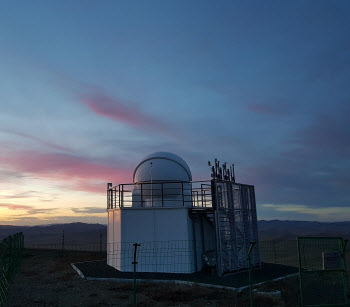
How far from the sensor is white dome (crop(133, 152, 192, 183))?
2058 centimetres

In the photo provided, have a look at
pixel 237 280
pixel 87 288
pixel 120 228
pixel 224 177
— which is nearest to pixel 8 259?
pixel 87 288

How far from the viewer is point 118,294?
13.1 metres

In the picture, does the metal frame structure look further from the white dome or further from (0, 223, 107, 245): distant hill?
(0, 223, 107, 245): distant hill

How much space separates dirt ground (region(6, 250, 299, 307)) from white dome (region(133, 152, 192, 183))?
23.2 ft

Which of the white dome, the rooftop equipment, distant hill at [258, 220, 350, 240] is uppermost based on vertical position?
the white dome

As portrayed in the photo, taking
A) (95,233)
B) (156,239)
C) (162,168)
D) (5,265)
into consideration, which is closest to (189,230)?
(156,239)

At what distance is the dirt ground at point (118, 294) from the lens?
11625 millimetres

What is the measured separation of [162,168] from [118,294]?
911 centimetres

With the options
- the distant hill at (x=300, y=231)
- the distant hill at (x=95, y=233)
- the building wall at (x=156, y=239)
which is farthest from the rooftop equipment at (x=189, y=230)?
the distant hill at (x=300, y=231)

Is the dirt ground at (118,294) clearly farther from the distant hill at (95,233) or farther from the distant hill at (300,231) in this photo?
the distant hill at (300,231)

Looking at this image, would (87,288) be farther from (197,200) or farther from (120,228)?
(197,200)

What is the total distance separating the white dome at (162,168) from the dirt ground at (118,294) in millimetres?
7065

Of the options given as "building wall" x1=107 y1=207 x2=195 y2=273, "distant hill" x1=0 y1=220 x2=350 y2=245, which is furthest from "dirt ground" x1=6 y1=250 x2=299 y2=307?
"distant hill" x1=0 y1=220 x2=350 y2=245

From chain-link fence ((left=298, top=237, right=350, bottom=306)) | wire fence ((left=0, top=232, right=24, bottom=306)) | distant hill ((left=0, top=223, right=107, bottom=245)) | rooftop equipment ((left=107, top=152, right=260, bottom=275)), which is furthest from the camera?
distant hill ((left=0, top=223, right=107, bottom=245))
